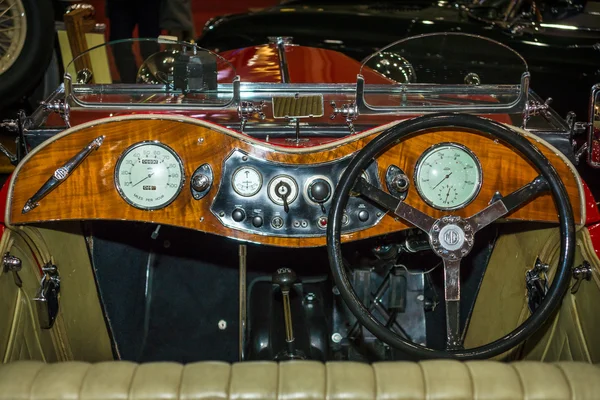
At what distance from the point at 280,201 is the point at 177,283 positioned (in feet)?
3.63

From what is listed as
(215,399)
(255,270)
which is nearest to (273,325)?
(255,270)

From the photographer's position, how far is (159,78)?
110 inches

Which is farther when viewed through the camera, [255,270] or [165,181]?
[255,270]

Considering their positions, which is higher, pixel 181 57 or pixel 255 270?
pixel 181 57

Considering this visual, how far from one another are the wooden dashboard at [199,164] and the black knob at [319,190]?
0.06 m

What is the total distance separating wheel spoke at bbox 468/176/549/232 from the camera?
84.1 inches

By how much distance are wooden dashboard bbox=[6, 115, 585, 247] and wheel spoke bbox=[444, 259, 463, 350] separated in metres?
0.24

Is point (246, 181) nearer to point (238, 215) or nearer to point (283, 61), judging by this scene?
point (238, 215)

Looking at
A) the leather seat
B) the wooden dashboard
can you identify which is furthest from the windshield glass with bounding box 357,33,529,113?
the leather seat

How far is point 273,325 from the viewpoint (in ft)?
9.71

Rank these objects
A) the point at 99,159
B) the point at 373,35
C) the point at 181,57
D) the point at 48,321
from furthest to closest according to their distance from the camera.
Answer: the point at 373,35, the point at 181,57, the point at 48,321, the point at 99,159

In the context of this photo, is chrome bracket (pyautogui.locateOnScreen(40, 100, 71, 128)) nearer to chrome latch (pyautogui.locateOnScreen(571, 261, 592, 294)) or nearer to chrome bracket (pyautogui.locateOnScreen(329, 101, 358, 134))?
chrome bracket (pyautogui.locateOnScreen(329, 101, 358, 134))

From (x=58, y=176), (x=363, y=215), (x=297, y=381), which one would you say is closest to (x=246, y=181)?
(x=363, y=215)

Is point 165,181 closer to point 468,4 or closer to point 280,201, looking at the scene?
point 280,201
